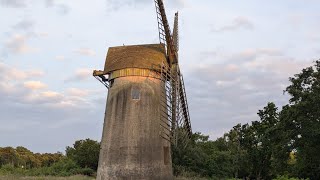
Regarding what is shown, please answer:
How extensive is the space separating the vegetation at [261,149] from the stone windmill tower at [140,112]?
5.33 metres

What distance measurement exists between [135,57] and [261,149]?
1107 inches

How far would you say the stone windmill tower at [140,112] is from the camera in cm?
2186

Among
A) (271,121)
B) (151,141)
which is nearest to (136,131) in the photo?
(151,141)

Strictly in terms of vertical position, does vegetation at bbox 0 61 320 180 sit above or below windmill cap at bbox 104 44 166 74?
below

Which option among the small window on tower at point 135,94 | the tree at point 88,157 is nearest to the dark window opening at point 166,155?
the small window on tower at point 135,94

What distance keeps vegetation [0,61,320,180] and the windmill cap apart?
7.32m

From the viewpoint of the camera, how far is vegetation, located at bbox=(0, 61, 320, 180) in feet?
73.7

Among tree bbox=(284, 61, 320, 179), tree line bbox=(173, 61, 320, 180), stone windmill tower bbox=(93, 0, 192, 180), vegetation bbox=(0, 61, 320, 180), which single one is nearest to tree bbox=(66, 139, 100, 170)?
vegetation bbox=(0, 61, 320, 180)

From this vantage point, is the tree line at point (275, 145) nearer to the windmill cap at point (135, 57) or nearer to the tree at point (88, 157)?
the windmill cap at point (135, 57)

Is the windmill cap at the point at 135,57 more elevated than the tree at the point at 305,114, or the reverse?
the windmill cap at the point at 135,57

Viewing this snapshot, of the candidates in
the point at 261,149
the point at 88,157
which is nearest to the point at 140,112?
the point at 88,157

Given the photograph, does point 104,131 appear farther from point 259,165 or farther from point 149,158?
point 259,165

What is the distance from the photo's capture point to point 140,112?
877 inches

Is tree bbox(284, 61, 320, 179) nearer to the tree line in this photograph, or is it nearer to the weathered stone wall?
the tree line
